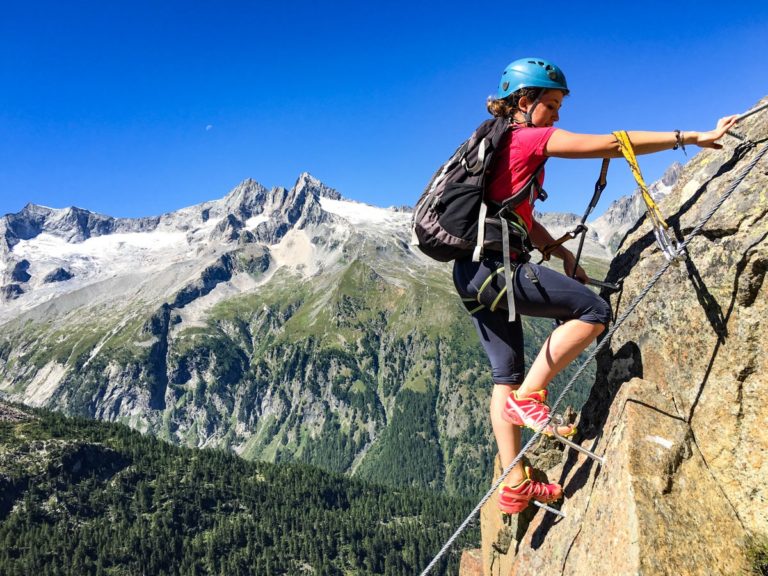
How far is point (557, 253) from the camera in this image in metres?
11.4

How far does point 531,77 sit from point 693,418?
6276 millimetres

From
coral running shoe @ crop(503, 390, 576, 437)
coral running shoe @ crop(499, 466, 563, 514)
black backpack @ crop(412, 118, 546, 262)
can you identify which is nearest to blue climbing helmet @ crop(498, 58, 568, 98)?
black backpack @ crop(412, 118, 546, 262)

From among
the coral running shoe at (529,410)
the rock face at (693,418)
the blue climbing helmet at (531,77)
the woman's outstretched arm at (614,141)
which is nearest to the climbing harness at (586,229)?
the rock face at (693,418)

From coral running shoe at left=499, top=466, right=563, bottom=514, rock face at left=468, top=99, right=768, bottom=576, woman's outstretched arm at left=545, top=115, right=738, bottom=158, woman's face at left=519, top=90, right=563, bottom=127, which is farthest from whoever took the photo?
coral running shoe at left=499, top=466, right=563, bottom=514

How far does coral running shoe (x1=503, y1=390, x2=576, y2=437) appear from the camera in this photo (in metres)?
8.67

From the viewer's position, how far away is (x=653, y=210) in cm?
898

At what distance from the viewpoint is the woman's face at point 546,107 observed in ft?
28.3

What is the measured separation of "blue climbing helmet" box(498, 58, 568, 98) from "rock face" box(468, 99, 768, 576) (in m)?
3.37

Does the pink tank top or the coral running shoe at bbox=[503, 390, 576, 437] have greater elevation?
the pink tank top

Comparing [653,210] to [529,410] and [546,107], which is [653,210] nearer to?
[546,107]

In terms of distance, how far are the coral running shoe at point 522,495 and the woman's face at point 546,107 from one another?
6292 mm

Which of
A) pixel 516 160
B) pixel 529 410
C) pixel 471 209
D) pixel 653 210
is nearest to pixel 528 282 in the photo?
pixel 471 209

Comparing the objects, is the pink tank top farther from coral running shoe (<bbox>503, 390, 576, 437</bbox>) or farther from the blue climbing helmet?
coral running shoe (<bbox>503, 390, 576, 437</bbox>)

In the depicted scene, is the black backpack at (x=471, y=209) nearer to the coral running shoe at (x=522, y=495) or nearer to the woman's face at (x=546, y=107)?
the woman's face at (x=546, y=107)
